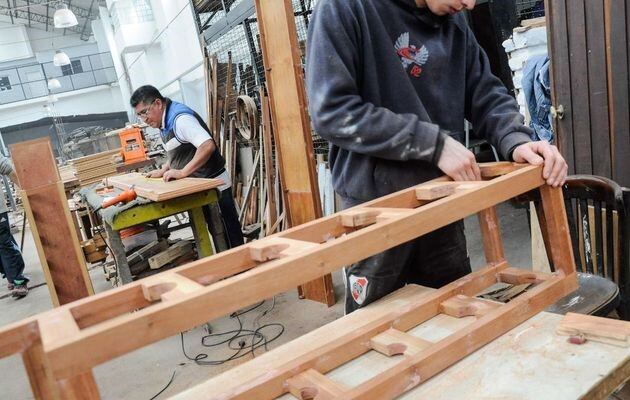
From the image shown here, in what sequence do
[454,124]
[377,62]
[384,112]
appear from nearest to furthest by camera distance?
[384,112], [377,62], [454,124]

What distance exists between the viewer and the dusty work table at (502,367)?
89 centimetres

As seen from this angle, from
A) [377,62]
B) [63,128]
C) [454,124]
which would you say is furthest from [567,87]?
[63,128]

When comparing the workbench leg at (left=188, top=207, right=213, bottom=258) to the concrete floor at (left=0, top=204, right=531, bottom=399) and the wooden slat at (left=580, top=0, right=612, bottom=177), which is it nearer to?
the concrete floor at (left=0, top=204, right=531, bottom=399)

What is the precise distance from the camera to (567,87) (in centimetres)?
313

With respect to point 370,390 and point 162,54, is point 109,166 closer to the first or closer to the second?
point 162,54

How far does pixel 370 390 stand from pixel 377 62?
96 cm

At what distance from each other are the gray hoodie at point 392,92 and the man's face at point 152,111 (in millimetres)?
2824

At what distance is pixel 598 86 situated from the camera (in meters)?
2.94

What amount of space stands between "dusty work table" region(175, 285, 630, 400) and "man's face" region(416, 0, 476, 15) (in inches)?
36.7

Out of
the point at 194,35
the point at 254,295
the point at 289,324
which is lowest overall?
the point at 289,324

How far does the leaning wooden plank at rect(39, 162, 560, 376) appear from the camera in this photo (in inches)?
26.8

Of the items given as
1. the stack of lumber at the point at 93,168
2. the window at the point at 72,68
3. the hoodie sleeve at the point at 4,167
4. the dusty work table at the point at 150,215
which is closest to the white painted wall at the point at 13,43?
the window at the point at 72,68

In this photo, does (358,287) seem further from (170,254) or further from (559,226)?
(170,254)

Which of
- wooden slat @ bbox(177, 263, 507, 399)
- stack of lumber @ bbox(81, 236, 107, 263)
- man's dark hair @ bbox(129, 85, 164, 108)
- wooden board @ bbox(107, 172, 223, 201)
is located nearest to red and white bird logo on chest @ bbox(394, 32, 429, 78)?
wooden slat @ bbox(177, 263, 507, 399)
